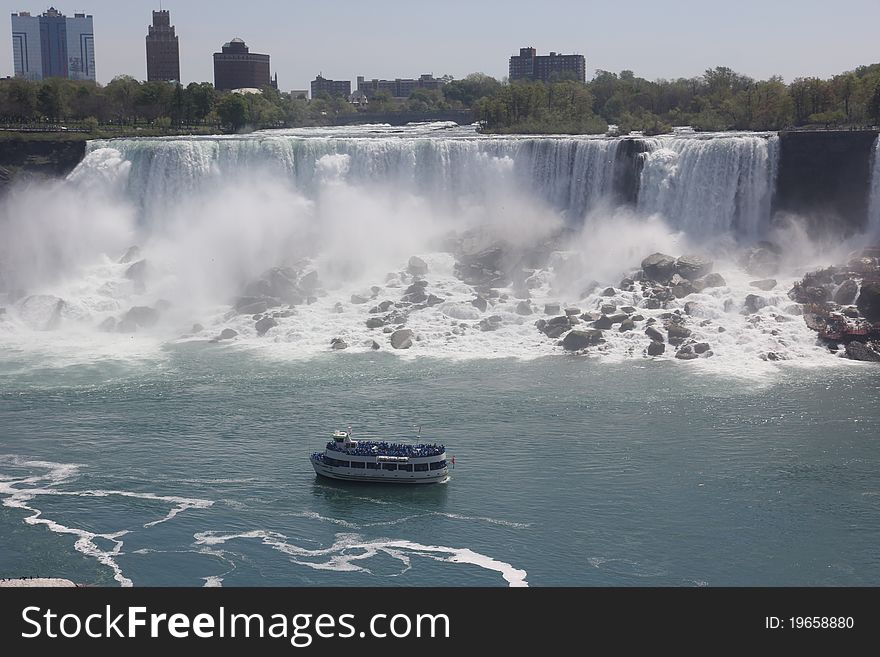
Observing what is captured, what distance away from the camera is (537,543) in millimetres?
27609

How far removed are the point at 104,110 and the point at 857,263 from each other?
53.8m

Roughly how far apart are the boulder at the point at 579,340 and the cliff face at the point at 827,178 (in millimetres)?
13742

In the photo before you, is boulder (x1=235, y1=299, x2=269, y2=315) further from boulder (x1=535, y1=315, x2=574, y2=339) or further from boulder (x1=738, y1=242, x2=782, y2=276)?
boulder (x1=738, y1=242, x2=782, y2=276)

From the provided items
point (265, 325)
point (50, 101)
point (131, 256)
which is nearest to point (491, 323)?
point (265, 325)

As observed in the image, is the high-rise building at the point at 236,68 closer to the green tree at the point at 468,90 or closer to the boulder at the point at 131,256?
the green tree at the point at 468,90

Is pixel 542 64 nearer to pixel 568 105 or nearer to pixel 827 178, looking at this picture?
pixel 568 105

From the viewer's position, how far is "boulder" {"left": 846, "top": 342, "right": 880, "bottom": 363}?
43.4 m

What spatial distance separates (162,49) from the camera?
593 feet

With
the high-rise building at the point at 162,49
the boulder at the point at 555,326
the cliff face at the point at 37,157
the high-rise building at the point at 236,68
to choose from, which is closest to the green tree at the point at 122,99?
the cliff face at the point at 37,157

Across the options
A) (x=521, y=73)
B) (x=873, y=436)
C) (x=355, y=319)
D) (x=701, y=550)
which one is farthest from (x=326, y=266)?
(x=521, y=73)

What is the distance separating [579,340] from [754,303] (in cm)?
730

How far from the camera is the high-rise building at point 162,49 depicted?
7101 inches

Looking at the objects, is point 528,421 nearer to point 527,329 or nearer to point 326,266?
point 527,329

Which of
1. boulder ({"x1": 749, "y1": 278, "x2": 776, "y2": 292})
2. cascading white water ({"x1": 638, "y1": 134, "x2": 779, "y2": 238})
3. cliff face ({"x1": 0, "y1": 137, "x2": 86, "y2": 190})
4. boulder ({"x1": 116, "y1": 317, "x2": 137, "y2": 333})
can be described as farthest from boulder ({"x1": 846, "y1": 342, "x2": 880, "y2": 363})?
cliff face ({"x1": 0, "y1": 137, "x2": 86, "y2": 190})
